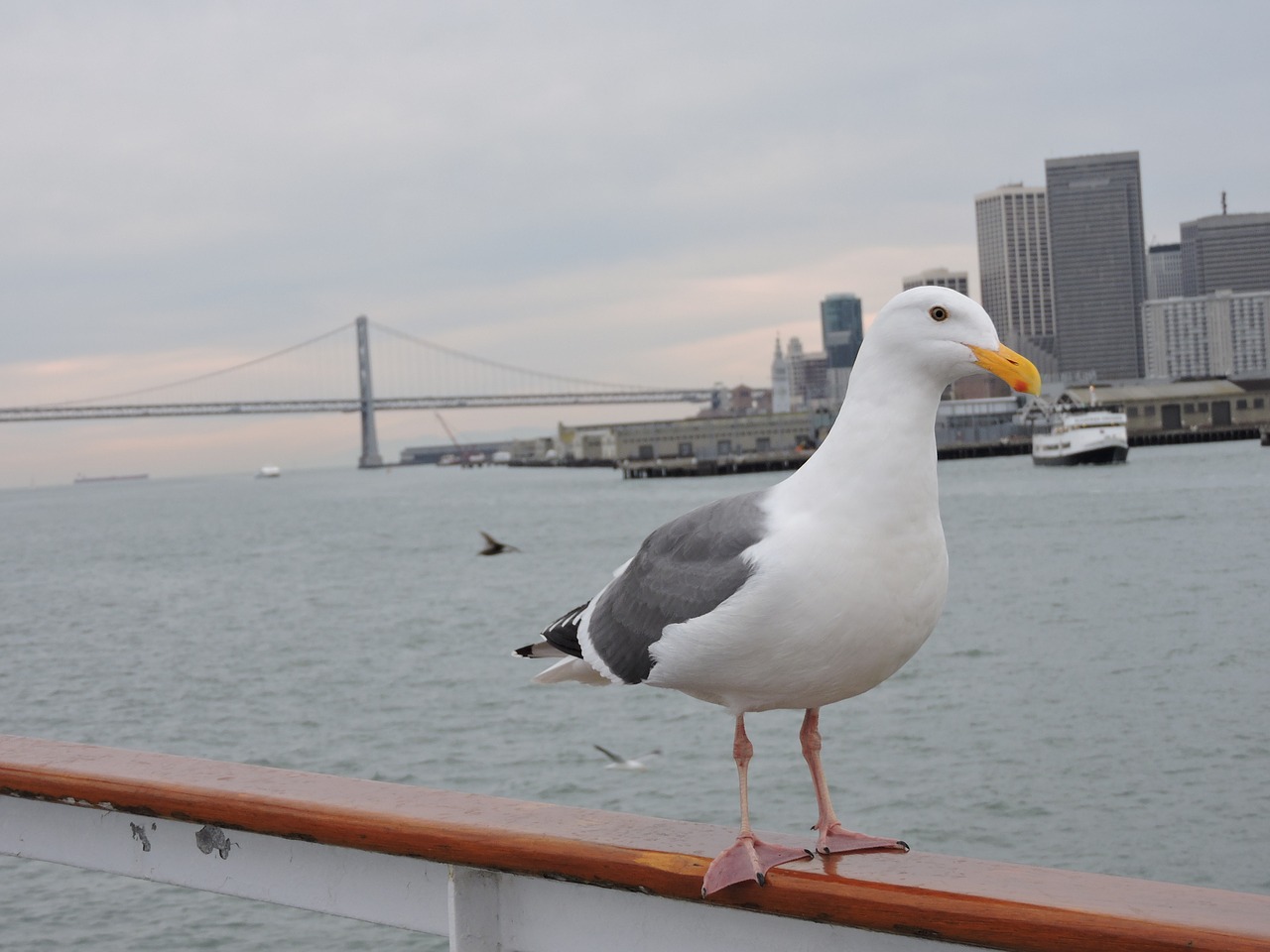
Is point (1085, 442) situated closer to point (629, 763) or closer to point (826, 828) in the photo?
point (629, 763)

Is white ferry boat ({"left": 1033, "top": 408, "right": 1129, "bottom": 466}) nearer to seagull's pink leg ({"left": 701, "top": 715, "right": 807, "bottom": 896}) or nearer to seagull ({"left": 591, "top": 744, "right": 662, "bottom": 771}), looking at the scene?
seagull ({"left": 591, "top": 744, "right": 662, "bottom": 771})

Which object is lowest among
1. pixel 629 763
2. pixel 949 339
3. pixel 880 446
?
pixel 629 763

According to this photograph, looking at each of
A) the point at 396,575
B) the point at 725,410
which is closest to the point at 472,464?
the point at 725,410

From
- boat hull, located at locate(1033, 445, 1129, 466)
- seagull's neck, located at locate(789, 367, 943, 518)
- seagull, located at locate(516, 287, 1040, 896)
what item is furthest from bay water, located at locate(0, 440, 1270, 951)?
boat hull, located at locate(1033, 445, 1129, 466)

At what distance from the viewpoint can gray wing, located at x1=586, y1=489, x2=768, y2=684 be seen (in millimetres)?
1572

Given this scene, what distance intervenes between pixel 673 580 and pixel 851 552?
0.33m

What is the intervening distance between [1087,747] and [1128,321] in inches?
5191

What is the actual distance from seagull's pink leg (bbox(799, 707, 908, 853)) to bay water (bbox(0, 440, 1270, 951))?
0.06 meters

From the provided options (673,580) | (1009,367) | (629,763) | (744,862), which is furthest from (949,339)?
(629,763)

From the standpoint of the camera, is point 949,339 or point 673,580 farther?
point 673,580

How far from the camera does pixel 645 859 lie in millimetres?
1365

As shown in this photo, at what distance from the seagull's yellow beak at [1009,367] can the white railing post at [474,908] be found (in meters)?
0.80

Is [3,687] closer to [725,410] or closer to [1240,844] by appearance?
[1240,844]

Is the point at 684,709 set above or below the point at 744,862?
below
